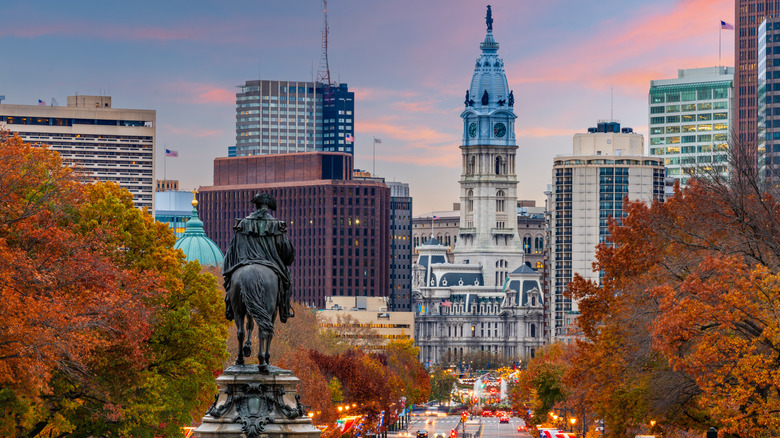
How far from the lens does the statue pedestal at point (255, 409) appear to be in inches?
1217

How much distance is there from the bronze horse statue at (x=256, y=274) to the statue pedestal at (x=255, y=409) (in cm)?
71

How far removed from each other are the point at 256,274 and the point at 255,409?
282 centimetres

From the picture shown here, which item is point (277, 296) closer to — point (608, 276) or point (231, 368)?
point (231, 368)

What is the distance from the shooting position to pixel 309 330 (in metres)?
168

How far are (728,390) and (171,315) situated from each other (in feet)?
84.4

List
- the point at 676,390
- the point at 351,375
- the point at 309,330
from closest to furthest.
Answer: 1. the point at 676,390
2. the point at 351,375
3. the point at 309,330

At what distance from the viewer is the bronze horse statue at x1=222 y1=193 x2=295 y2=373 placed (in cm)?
3203

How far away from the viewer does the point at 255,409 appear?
31.2 metres

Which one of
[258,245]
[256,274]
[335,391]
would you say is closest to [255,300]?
[256,274]

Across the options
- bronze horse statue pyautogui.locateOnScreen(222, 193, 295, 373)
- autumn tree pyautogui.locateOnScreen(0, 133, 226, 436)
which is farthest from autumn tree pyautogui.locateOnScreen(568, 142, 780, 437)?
bronze horse statue pyautogui.locateOnScreen(222, 193, 295, 373)

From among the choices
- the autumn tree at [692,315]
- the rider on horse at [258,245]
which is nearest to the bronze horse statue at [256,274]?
the rider on horse at [258,245]

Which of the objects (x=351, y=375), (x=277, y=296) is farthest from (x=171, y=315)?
(x=351, y=375)

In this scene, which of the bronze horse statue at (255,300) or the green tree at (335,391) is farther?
the green tree at (335,391)

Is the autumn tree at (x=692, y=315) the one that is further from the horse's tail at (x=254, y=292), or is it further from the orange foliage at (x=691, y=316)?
the horse's tail at (x=254, y=292)
